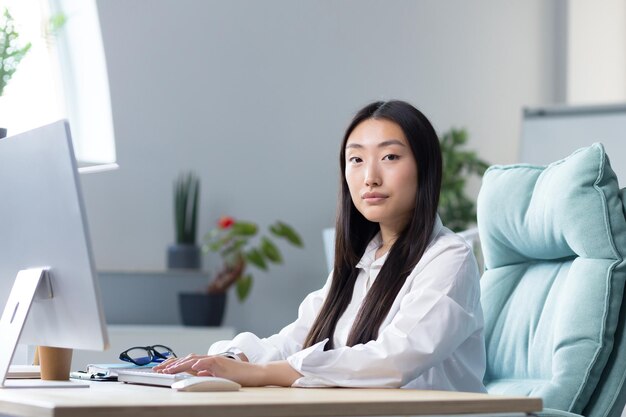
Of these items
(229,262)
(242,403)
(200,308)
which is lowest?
(200,308)

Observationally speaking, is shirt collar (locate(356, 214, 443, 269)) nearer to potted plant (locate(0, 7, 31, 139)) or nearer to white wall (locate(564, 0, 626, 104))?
potted plant (locate(0, 7, 31, 139))

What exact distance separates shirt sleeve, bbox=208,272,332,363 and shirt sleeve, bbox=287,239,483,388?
0.31m

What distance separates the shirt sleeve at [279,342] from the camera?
190cm

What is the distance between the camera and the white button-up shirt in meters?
1.54

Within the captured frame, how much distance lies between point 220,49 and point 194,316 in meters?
1.38

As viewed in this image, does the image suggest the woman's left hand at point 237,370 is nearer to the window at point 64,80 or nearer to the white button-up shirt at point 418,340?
the white button-up shirt at point 418,340

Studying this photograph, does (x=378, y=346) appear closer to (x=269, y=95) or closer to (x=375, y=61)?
(x=269, y=95)

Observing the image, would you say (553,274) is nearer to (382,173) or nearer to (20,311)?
(382,173)

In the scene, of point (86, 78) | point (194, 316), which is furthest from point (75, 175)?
Answer: point (194, 316)

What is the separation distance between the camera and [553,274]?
6.75 feet

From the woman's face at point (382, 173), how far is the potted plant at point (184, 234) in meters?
2.75

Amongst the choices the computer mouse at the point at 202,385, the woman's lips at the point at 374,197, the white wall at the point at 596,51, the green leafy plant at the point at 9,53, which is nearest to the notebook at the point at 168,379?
the computer mouse at the point at 202,385

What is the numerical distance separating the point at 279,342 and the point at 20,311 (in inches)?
25.9

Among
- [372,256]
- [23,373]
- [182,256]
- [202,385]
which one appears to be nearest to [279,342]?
[372,256]
